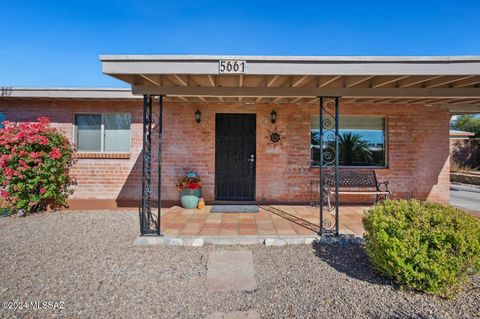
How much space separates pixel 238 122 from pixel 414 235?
4.71 m

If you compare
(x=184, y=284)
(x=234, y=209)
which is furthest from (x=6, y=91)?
(x=184, y=284)

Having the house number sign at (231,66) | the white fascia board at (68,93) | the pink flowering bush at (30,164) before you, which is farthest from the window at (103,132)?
the house number sign at (231,66)

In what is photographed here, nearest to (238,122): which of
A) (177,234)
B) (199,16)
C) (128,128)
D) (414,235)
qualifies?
(128,128)

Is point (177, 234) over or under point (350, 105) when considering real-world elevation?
under

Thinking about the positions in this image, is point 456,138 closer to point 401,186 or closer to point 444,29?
point 444,29

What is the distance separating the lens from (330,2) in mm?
7941

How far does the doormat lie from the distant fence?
1472cm

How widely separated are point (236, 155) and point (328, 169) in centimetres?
243

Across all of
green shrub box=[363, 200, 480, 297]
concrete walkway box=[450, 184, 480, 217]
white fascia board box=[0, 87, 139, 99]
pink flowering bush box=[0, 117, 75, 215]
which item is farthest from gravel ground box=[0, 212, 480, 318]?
concrete walkway box=[450, 184, 480, 217]

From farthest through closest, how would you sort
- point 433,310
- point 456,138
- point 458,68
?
point 456,138 → point 458,68 → point 433,310

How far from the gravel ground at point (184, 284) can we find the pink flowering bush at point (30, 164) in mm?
1791

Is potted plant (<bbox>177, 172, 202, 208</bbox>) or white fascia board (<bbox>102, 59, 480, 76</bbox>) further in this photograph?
potted plant (<bbox>177, 172, 202, 208</bbox>)

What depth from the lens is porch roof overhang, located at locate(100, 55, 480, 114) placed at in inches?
139

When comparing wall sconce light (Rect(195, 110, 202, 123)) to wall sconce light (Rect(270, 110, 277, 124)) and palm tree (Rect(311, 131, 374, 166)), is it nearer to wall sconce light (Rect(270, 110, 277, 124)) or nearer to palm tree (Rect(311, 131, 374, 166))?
wall sconce light (Rect(270, 110, 277, 124))
